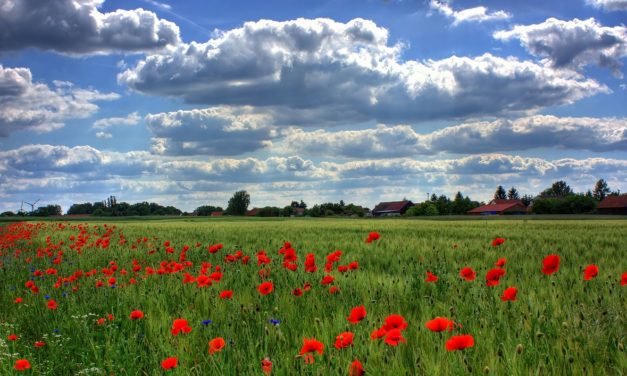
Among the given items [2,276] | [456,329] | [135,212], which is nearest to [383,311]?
[456,329]

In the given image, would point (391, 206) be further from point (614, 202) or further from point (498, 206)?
point (614, 202)

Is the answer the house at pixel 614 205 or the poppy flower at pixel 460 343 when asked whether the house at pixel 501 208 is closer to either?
the house at pixel 614 205

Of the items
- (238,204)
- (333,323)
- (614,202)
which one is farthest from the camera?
(238,204)

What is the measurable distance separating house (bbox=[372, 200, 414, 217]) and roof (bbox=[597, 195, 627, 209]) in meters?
48.4

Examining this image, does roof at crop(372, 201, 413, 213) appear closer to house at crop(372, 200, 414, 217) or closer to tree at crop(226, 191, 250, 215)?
house at crop(372, 200, 414, 217)

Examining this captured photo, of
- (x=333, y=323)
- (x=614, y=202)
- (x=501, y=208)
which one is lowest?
(x=501, y=208)

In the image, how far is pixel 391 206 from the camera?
442ft

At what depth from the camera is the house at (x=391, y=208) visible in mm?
130875

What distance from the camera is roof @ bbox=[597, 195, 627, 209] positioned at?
91.6 m

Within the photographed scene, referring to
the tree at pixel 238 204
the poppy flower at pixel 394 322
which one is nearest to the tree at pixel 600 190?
the tree at pixel 238 204

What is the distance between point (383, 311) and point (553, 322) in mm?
1328

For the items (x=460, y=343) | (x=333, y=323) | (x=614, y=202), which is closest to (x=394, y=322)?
(x=460, y=343)

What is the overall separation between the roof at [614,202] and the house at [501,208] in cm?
1604

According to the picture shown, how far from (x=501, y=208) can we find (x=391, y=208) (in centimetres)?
3394
